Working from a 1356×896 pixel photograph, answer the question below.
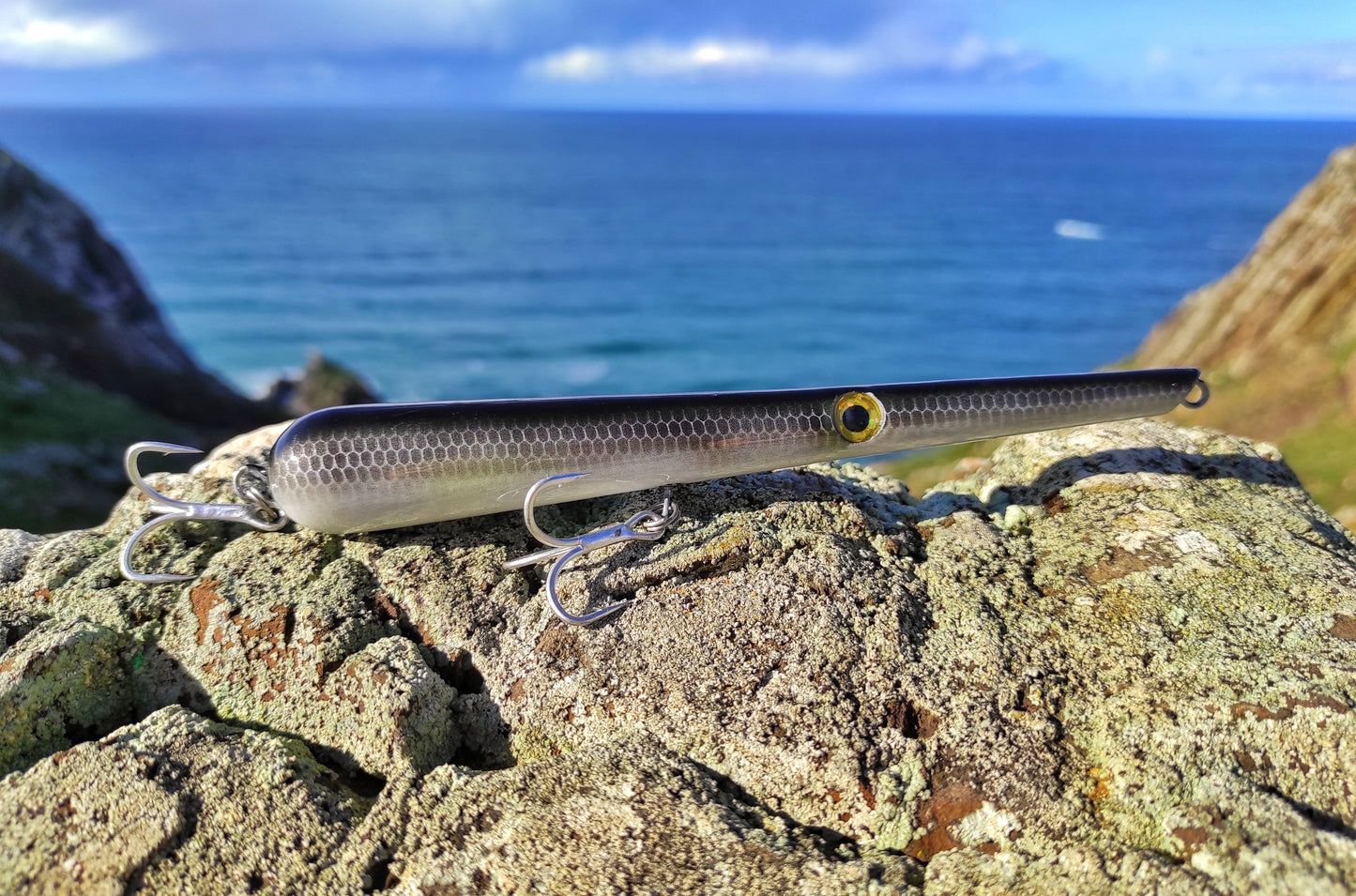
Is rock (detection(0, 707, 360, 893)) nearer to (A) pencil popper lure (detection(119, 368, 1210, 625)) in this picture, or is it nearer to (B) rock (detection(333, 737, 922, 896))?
(B) rock (detection(333, 737, 922, 896))

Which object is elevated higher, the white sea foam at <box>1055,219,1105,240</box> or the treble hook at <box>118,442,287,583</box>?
the treble hook at <box>118,442,287,583</box>

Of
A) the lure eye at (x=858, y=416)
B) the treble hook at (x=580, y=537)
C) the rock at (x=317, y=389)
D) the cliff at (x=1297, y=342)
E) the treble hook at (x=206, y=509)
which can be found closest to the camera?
the treble hook at (x=580, y=537)

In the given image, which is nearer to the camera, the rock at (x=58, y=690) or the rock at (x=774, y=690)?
the rock at (x=774, y=690)

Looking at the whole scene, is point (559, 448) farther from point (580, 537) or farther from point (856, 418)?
point (856, 418)

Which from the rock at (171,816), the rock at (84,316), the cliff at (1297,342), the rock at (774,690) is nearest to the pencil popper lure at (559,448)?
the rock at (774,690)

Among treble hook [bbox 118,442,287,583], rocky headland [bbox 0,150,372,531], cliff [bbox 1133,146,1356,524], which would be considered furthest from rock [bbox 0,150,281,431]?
cliff [bbox 1133,146,1356,524]

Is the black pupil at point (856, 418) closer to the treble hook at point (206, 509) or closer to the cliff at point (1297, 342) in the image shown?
Result: the treble hook at point (206, 509)

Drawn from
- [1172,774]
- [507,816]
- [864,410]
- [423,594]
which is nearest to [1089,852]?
[1172,774]

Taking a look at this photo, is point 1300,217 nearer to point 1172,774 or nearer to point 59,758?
point 1172,774
